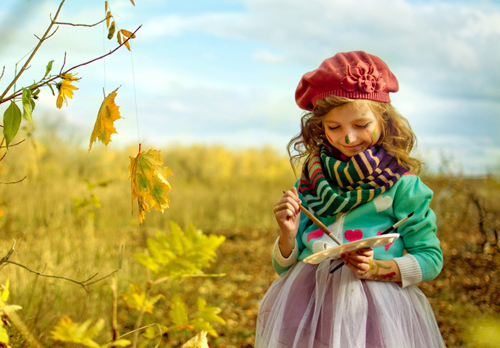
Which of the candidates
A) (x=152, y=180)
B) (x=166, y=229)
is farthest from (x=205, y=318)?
(x=166, y=229)

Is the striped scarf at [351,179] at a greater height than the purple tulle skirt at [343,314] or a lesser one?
greater

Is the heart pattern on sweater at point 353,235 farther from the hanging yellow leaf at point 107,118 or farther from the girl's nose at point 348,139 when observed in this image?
the hanging yellow leaf at point 107,118

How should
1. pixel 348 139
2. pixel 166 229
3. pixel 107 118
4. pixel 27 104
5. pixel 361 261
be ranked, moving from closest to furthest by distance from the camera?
pixel 27 104 < pixel 107 118 < pixel 361 261 < pixel 348 139 < pixel 166 229

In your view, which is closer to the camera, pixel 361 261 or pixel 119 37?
pixel 119 37

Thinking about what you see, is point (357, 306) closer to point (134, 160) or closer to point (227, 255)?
point (134, 160)

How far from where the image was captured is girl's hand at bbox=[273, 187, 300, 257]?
1.88 meters

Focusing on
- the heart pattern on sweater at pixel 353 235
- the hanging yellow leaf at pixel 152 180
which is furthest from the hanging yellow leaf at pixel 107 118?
the heart pattern on sweater at pixel 353 235

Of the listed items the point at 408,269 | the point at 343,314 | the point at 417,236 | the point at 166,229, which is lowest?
the point at 166,229

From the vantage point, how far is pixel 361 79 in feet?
6.40

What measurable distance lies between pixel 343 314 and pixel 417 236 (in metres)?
0.41

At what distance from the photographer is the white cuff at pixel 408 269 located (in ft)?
6.04

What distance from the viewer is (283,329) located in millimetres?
1905

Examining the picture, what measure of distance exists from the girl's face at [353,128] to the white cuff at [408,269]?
446 millimetres

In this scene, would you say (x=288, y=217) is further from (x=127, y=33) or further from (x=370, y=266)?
(x=127, y=33)
